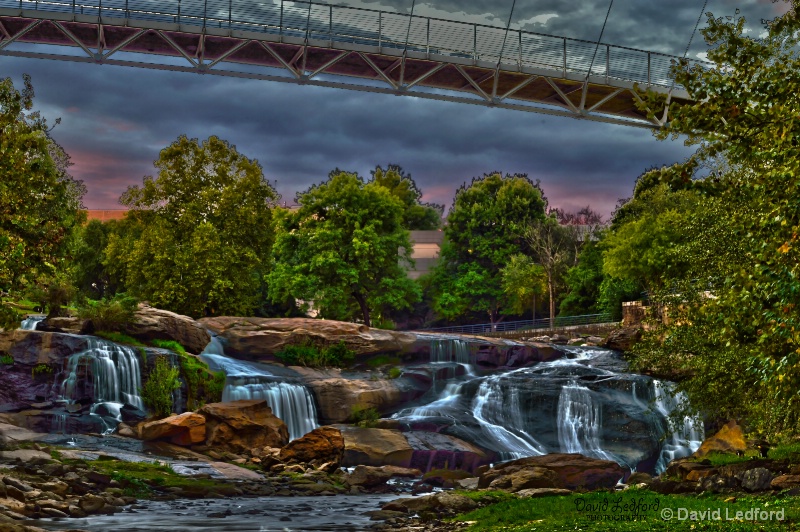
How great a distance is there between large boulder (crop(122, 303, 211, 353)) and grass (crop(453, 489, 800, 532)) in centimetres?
2678

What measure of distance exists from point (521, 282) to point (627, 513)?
66834mm

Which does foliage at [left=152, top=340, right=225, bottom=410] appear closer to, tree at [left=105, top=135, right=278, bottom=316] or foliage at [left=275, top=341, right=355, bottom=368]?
foliage at [left=275, top=341, right=355, bottom=368]

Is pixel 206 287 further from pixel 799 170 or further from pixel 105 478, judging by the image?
pixel 799 170

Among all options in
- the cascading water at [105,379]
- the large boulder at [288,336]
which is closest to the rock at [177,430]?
the cascading water at [105,379]

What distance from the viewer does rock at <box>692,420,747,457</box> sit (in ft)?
107

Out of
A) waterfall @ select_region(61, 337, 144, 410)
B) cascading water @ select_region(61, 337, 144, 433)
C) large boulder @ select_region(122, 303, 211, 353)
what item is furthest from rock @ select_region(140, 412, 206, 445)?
large boulder @ select_region(122, 303, 211, 353)

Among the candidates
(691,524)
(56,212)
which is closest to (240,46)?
(56,212)

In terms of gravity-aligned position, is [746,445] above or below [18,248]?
below

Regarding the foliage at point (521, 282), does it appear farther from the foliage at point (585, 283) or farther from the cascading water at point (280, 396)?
the cascading water at point (280, 396)

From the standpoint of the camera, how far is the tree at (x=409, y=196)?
106000 millimetres

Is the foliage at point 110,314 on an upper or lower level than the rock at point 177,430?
upper

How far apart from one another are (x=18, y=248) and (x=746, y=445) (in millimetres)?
25884

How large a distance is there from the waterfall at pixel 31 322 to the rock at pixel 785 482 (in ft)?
112

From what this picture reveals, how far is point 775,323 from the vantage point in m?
12.0
